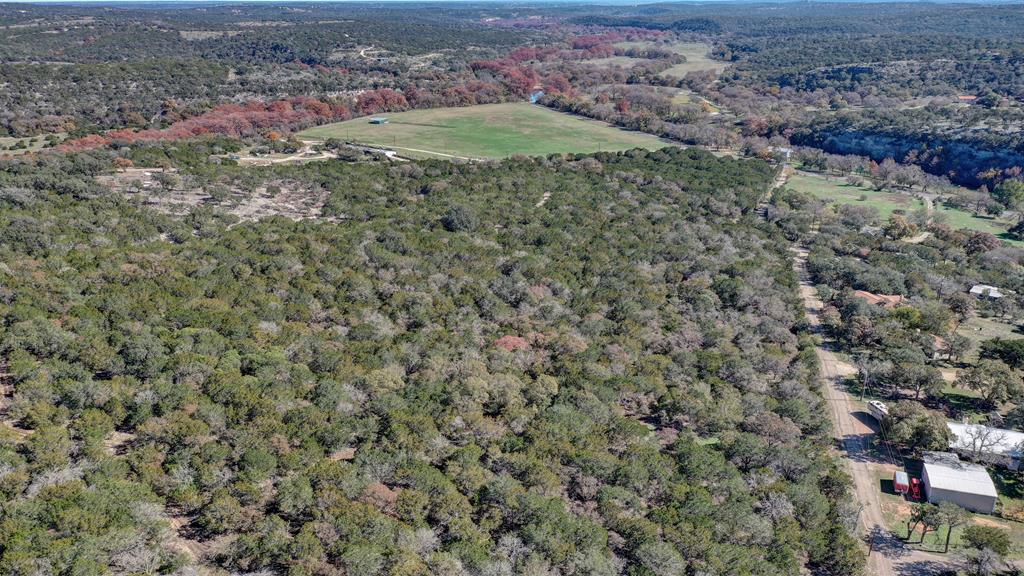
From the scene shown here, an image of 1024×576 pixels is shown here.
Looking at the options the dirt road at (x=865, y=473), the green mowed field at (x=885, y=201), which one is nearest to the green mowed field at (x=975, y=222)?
the green mowed field at (x=885, y=201)

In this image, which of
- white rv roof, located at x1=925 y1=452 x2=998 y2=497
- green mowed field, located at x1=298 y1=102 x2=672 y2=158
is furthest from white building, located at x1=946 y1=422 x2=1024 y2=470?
green mowed field, located at x1=298 y1=102 x2=672 y2=158

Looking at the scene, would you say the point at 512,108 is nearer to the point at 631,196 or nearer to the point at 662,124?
the point at 662,124

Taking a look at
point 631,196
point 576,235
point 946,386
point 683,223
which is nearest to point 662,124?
point 631,196

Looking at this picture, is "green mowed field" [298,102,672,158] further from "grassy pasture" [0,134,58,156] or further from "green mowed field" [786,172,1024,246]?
"grassy pasture" [0,134,58,156]

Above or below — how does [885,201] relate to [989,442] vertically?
above

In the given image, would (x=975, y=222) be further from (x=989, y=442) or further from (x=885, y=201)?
(x=989, y=442)

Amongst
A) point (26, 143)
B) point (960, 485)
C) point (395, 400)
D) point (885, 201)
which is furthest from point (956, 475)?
point (26, 143)
